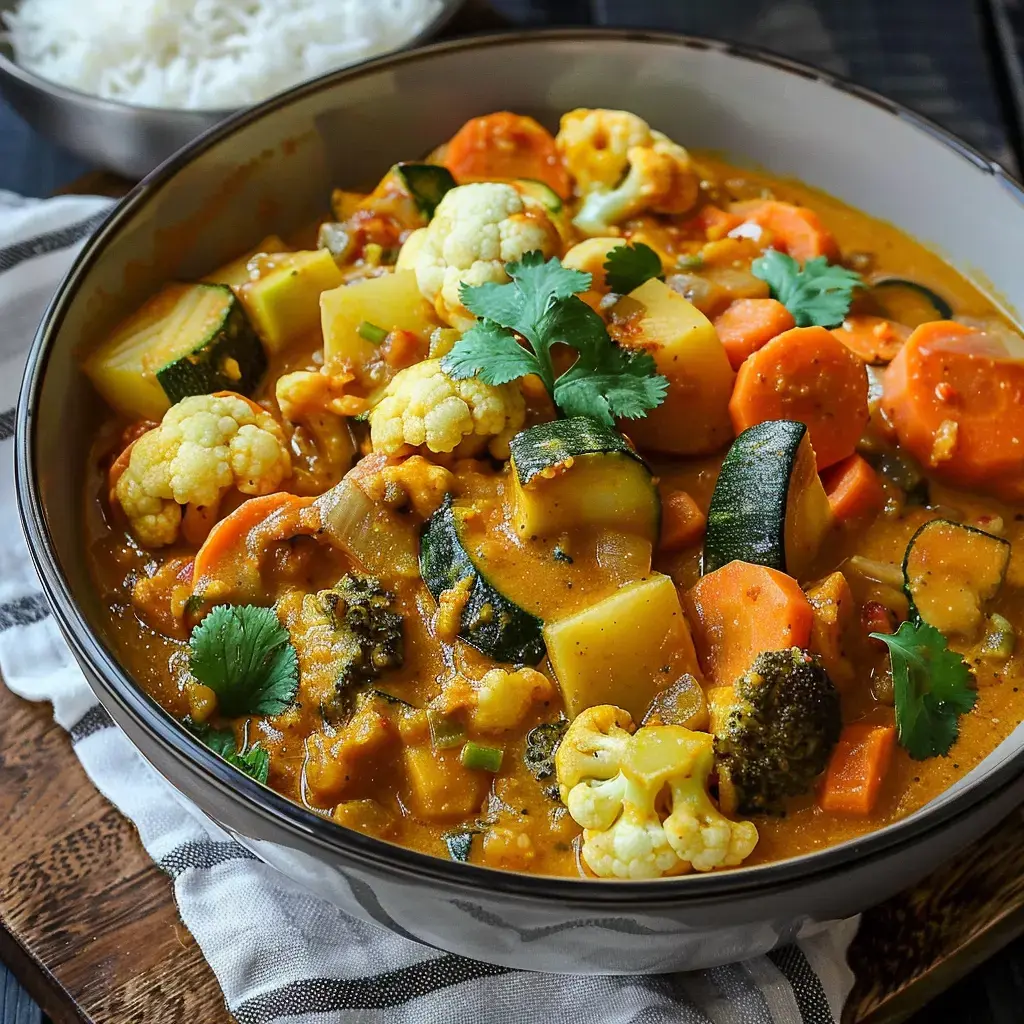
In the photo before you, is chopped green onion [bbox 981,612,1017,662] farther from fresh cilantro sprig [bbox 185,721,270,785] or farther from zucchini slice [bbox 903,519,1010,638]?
fresh cilantro sprig [bbox 185,721,270,785]

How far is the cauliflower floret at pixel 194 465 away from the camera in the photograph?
2.68 metres

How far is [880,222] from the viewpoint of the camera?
3.61 m

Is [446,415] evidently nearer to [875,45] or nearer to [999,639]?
[999,639]

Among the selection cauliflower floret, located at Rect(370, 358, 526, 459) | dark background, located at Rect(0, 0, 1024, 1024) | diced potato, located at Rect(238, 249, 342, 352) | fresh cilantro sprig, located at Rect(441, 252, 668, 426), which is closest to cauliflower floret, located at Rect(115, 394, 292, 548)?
cauliflower floret, located at Rect(370, 358, 526, 459)

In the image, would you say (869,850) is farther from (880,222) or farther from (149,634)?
(880,222)

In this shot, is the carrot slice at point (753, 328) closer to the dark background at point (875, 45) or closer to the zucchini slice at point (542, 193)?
the zucchini slice at point (542, 193)

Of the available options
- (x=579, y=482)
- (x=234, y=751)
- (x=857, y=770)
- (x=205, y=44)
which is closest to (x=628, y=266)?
(x=579, y=482)

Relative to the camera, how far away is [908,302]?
333 cm

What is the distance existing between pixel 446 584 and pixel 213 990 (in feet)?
3.13

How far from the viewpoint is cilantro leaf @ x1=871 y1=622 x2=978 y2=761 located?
2342mm

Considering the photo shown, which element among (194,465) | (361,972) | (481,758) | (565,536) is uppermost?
(194,465)

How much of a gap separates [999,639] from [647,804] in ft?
3.15

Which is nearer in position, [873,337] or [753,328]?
[753,328]

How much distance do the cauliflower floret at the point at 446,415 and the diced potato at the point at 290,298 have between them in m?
0.54
